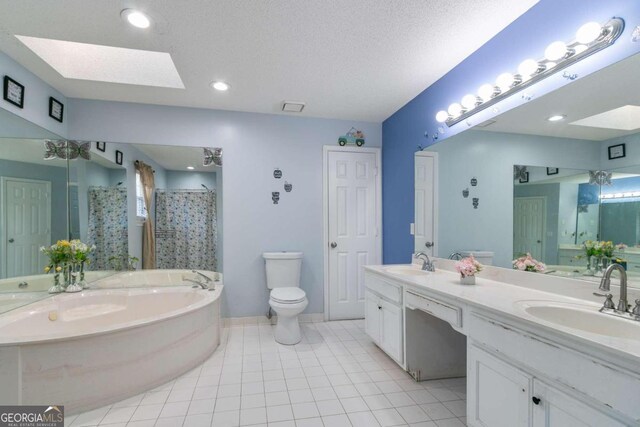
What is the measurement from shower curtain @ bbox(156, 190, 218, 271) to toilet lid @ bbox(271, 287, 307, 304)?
0.81 m

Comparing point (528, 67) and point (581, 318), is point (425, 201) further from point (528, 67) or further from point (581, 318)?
point (581, 318)

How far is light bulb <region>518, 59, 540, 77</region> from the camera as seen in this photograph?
1707mm

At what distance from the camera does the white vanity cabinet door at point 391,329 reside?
7.57ft

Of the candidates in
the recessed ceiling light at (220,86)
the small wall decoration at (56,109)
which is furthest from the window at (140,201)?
the recessed ceiling light at (220,86)

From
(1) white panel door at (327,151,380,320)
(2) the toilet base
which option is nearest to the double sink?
(2) the toilet base

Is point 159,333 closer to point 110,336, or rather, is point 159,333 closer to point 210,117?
point 110,336

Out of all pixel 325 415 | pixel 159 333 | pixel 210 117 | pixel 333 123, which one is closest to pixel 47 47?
pixel 210 117

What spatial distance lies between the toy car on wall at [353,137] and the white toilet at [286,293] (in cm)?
145

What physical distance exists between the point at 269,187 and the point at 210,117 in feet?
3.23

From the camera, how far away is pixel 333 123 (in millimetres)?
3648

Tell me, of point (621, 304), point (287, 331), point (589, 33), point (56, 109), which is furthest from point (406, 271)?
point (56, 109)

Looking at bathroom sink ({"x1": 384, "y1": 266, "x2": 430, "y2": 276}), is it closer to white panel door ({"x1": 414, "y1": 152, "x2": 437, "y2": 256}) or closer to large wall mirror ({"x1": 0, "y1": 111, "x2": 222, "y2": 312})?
white panel door ({"x1": 414, "y1": 152, "x2": 437, "y2": 256})

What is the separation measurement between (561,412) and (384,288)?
4.77 ft

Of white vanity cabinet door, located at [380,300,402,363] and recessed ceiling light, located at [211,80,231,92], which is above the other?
recessed ceiling light, located at [211,80,231,92]
